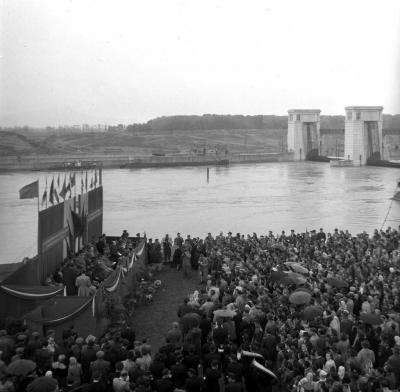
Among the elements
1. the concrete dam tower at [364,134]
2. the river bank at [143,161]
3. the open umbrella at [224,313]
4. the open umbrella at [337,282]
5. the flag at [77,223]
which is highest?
the concrete dam tower at [364,134]

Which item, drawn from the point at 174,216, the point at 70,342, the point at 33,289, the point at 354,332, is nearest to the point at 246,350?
the point at 354,332

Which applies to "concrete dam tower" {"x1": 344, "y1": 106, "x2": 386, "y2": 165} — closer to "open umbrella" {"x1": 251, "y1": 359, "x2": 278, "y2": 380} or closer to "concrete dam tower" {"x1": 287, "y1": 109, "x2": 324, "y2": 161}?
"concrete dam tower" {"x1": 287, "y1": 109, "x2": 324, "y2": 161}

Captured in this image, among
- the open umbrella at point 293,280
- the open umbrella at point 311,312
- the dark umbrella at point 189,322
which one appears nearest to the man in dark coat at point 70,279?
the dark umbrella at point 189,322

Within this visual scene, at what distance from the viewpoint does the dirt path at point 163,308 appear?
9.20 m

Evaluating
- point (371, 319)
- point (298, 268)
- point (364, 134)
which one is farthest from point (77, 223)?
point (364, 134)

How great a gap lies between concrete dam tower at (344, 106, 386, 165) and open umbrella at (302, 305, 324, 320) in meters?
51.2

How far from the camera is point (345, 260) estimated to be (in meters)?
11.8

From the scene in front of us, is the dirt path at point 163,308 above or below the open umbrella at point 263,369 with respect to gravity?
below

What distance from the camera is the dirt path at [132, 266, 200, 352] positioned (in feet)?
30.2

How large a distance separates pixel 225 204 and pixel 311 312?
22.3 meters

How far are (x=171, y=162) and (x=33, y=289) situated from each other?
168 feet

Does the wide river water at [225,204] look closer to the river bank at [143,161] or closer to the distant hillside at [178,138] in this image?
the river bank at [143,161]

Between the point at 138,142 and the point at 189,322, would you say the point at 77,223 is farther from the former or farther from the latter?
the point at 138,142

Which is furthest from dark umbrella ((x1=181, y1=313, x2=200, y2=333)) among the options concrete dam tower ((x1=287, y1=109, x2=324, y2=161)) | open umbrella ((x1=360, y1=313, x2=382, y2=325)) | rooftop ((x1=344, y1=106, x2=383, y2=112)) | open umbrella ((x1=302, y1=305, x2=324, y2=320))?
concrete dam tower ((x1=287, y1=109, x2=324, y2=161))
